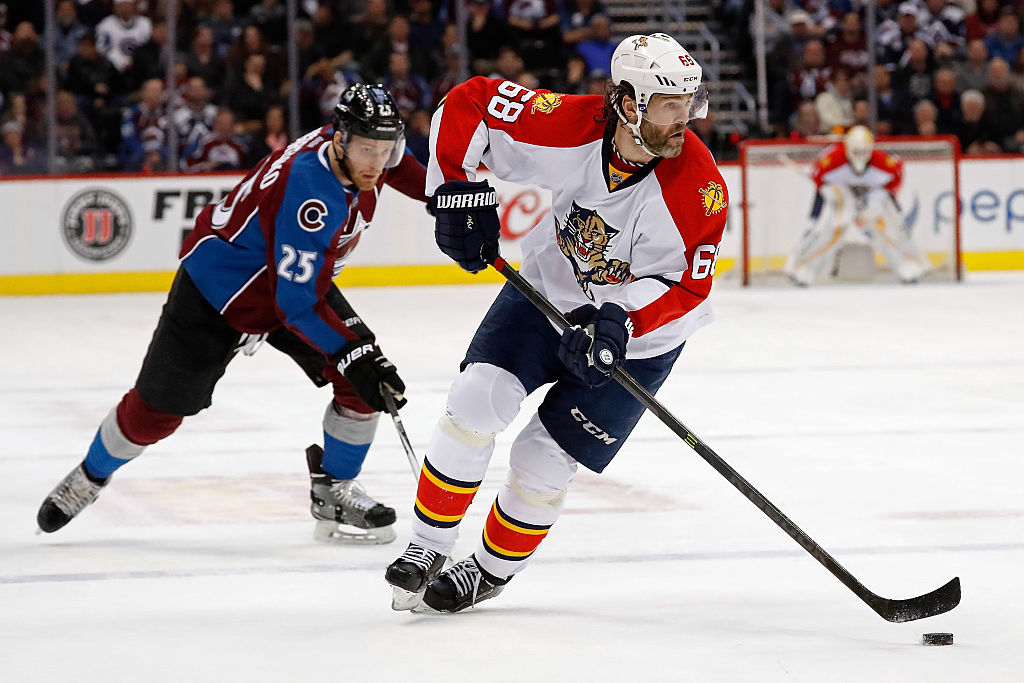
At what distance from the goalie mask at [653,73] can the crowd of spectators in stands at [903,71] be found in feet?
26.2

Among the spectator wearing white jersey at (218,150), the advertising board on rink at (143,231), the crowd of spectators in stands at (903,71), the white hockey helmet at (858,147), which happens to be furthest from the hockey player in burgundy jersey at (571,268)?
the crowd of spectators in stands at (903,71)

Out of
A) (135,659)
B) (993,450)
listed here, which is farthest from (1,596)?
(993,450)

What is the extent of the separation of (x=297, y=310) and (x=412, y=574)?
2.20 feet

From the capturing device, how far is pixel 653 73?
8.53ft

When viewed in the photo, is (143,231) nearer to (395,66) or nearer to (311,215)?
(395,66)

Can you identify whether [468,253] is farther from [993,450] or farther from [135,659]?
[993,450]

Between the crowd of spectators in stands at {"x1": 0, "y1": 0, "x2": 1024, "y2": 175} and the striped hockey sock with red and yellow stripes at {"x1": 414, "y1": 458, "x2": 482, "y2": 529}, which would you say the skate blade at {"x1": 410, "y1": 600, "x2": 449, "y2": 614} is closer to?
the striped hockey sock with red and yellow stripes at {"x1": 414, "y1": 458, "x2": 482, "y2": 529}

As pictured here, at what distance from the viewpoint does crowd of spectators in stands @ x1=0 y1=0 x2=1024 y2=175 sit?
382 inches

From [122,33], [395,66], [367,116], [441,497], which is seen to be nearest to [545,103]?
[367,116]

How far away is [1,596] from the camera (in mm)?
2881

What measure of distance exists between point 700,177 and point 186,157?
7657mm

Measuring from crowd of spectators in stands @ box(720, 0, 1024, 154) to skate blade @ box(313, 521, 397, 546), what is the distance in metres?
7.65

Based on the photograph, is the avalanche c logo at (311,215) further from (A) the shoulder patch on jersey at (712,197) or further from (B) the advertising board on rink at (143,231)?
(B) the advertising board on rink at (143,231)

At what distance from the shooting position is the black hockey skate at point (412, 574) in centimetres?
267
